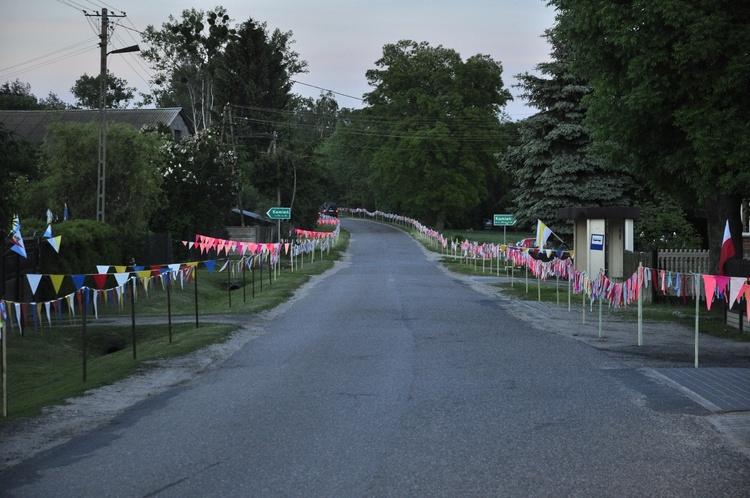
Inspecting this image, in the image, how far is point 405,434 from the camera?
9203 millimetres

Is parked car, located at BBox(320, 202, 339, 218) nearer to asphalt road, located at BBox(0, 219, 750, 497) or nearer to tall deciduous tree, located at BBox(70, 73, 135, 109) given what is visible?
tall deciduous tree, located at BBox(70, 73, 135, 109)

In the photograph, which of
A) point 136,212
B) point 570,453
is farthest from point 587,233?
point 570,453

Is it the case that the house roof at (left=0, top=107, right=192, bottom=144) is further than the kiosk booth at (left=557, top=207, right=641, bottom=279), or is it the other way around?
the house roof at (left=0, top=107, right=192, bottom=144)

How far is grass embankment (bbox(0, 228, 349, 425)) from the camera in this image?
547 inches

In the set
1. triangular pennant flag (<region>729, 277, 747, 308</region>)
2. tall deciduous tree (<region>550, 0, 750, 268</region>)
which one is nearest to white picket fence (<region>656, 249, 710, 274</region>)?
tall deciduous tree (<region>550, 0, 750, 268</region>)

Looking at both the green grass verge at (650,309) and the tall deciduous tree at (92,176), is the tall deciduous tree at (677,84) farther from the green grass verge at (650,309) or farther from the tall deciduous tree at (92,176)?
the tall deciduous tree at (92,176)

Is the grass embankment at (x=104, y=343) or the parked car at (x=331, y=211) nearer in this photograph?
the grass embankment at (x=104, y=343)

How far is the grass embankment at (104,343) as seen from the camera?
13.9 metres

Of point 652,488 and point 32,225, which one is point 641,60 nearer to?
point 652,488

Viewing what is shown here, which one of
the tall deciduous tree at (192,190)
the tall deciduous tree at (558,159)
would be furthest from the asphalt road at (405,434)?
the tall deciduous tree at (192,190)

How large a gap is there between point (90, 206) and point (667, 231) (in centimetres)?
2637

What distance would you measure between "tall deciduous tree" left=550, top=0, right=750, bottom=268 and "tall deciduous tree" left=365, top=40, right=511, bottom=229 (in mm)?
56309

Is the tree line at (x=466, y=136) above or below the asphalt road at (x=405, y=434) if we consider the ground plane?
above

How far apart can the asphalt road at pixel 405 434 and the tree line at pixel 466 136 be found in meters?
6.74
